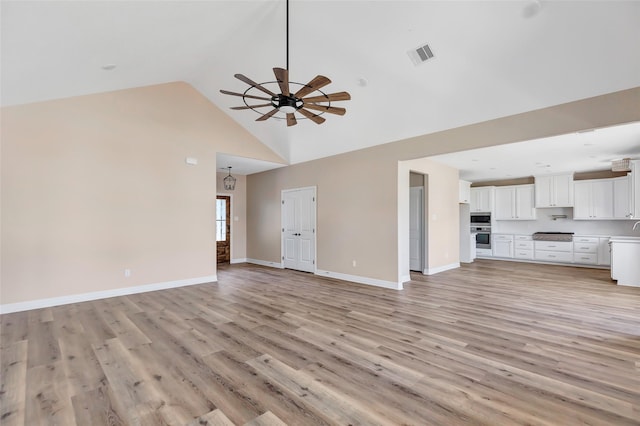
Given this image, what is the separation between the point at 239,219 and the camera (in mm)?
8875

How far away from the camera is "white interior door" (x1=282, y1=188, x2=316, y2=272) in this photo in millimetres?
6980

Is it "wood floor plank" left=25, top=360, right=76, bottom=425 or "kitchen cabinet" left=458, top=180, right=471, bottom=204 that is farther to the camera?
"kitchen cabinet" left=458, top=180, right=471, bottom=204

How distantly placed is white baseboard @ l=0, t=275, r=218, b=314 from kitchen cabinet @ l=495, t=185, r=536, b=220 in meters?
8.69

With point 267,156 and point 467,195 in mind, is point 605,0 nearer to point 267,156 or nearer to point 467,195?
point 267,156

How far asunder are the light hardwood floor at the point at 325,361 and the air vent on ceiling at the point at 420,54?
128 inches

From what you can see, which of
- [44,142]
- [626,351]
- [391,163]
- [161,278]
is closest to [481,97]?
[391,163]

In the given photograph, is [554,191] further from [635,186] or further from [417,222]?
[417,222]

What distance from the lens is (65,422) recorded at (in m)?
1.86

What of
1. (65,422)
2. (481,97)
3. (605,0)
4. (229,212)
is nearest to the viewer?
(65,422)

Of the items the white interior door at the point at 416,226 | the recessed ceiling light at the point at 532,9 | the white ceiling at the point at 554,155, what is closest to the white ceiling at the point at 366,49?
the recessed ceiling light at the point at 532,9

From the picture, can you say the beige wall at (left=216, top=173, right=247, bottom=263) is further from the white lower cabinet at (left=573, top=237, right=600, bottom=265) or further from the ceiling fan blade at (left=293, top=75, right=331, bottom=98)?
the white lower cabinet at (left=573, top=237, right=600, bottom=265)

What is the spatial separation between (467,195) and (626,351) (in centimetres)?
650

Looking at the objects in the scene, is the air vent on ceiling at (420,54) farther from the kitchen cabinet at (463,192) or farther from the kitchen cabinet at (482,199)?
the kitchen cabinet at (482,199)

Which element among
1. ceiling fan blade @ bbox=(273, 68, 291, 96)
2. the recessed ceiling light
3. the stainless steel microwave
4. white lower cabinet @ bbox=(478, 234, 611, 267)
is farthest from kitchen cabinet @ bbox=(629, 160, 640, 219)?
ceiling fan blade @ bbox=(273, 68, 291, 96)
